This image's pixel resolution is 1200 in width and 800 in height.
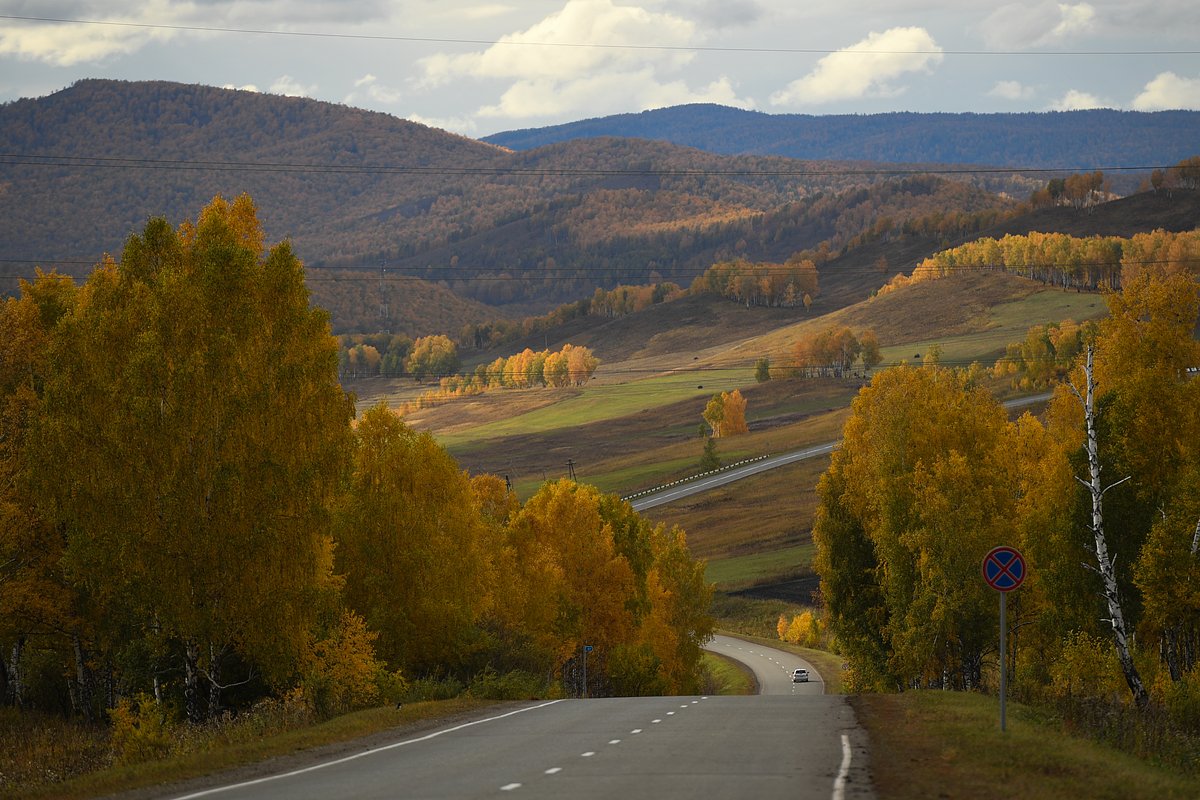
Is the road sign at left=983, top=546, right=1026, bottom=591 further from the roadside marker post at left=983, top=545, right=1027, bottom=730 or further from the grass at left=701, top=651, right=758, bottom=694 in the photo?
the grass at left=701, top=651, right=758, bottom=694

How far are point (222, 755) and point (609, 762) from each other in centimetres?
663

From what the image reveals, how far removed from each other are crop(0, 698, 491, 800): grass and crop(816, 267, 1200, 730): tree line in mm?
15335

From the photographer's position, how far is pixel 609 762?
70.8ft

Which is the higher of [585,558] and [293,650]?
[293,650]

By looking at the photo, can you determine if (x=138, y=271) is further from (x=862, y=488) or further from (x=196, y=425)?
(x=862, y=488)

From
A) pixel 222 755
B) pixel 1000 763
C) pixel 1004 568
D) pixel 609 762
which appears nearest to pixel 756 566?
pixel 1004 568

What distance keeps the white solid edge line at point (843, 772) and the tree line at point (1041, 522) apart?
9.33 meters

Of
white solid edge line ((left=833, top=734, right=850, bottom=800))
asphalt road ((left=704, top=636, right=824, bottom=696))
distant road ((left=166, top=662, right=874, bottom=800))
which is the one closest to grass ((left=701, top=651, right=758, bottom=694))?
asphalt road ((left=704, top=636, right=824, bottom=696))

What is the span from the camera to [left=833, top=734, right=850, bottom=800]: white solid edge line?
17.8 metres

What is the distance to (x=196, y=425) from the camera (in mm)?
32438

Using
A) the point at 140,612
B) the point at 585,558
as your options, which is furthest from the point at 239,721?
the point at 585,558

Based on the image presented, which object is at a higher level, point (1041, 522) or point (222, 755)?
point (222, 755)

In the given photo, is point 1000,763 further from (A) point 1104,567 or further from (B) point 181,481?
(B) point 181,481

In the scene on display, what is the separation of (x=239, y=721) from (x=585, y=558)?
48428 millimetres
